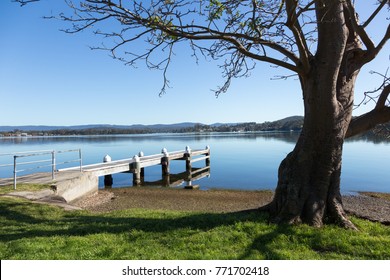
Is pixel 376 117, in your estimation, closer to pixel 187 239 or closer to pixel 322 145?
pixel 322 145

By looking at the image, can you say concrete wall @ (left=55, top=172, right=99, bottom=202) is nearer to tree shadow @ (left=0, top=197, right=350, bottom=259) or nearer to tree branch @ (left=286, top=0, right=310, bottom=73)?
tree shadow @ (left=0, top=197, right=350, bottom=259)

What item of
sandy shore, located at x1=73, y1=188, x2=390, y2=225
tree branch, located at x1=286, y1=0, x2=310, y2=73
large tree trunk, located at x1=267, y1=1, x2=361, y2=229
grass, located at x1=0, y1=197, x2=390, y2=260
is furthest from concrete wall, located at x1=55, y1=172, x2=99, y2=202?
tree branch, located at x1=286, y1=0, x2=310, y2=73

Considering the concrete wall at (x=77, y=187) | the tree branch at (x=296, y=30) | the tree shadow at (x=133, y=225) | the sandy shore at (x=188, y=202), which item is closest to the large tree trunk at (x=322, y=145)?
the tree branch at (x=296, y=30)

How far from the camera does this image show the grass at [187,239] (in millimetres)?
5039

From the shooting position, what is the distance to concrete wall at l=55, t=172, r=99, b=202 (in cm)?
1318

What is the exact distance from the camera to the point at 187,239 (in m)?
5.83

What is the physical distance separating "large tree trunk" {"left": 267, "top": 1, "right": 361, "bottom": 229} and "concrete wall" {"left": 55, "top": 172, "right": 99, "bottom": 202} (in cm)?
891

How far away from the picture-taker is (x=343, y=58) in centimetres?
758

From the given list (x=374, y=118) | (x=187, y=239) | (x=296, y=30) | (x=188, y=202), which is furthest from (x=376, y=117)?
(x=188, y=202)

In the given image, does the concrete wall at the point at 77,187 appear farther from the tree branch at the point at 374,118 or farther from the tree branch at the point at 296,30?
the tree branch at the point at 374,118

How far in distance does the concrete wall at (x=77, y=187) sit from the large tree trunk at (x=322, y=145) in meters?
8.91

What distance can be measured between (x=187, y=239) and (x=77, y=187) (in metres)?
10.3

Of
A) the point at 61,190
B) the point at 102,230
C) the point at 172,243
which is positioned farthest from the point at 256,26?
the point at 61,190

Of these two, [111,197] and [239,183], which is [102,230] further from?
[239,183]
